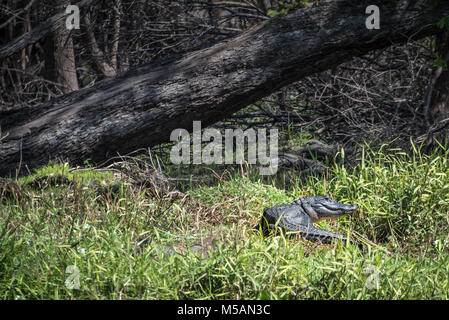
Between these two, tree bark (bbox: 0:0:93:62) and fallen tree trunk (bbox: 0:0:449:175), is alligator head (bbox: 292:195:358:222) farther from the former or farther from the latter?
tree bark (bbox: 0:0:93:62)

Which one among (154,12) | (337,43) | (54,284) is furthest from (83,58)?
(54,284)

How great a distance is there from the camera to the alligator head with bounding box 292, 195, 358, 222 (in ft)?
14.8

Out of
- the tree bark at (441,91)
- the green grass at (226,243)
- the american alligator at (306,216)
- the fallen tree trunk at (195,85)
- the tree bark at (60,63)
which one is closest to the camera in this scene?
the green grass at (226,243)

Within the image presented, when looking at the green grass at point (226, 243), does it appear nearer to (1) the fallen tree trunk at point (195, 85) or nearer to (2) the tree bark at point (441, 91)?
(1) the fallen tree trunk at point (195, 85)

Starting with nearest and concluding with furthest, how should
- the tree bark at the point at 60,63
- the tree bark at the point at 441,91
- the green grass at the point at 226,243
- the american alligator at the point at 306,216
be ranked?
1. the green grass at the point at 226,243
2. the american alligator at the point at 306,216
3. the tree bark at the point at 441,91
4. the tree bark at the point at 60,63

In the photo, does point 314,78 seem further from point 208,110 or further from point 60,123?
point 60,123

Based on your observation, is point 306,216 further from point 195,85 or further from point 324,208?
point 195,85

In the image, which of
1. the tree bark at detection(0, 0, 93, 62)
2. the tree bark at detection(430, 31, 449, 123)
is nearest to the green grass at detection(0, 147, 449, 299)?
the tree bark at detection(430, 31, 449, 123)

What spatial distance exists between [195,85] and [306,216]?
2203 mm

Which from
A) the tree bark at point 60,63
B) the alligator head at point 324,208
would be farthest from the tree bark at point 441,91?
the tree bark at point 60,63

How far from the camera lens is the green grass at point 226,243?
10.5 ft

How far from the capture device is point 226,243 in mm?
3738

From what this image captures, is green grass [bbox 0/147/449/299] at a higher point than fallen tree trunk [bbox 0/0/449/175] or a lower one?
lower
